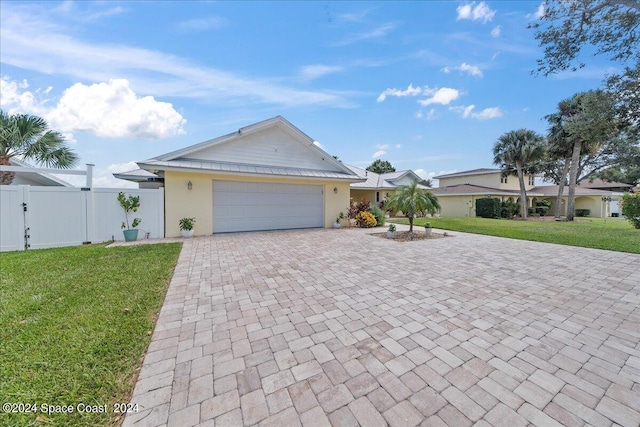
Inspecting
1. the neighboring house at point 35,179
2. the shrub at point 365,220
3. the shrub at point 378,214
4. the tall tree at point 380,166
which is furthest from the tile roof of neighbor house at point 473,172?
the neighboring house at point 35,179

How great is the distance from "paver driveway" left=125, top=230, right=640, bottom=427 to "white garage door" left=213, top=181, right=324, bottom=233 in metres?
5.75

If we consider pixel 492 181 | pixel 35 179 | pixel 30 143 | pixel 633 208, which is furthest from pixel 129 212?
pixel 492 181

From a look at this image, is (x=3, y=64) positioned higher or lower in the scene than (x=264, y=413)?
higher

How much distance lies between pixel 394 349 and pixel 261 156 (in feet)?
36.1

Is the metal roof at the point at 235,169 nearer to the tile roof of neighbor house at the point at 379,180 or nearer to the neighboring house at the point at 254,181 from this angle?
the neighboring house at the point at 254,181

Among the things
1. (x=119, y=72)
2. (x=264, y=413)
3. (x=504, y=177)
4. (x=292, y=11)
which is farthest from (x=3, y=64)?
(x=504, y=177)

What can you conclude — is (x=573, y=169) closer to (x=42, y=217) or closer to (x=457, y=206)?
(x=457, y=206)

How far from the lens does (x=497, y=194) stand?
2450 centimetres

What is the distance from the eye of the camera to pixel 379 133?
67.5 ft

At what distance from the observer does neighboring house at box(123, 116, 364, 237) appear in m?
10.1

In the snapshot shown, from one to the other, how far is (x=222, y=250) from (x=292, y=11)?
913cm

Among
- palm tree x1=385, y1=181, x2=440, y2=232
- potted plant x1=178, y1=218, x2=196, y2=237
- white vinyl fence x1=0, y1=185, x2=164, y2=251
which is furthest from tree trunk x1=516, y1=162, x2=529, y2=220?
white vinyl fence x1=0, y1=185, x2=164, y2=251

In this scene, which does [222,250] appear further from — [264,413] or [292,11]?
[292,11]

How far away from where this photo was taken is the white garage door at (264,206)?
11.1 m
